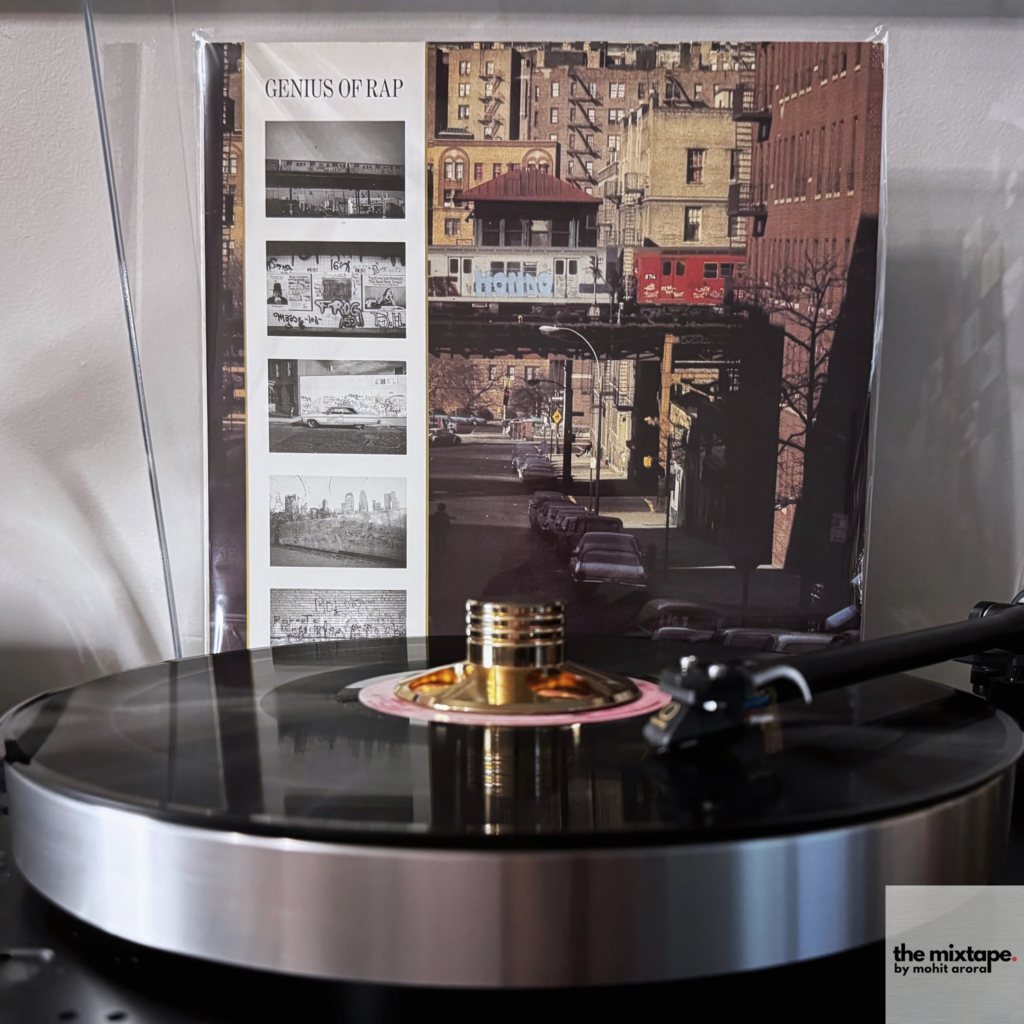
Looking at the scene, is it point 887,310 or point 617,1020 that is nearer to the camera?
point 617,1020

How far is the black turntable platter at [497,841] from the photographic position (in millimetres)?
372

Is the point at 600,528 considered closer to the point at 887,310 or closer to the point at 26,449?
the point at 887,310

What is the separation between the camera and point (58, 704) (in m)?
0.60

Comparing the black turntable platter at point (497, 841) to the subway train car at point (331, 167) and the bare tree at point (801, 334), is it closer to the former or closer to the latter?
the bare tree at point (801, 334)

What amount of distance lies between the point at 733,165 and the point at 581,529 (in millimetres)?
317

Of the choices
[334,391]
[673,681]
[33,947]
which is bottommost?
[33,947]

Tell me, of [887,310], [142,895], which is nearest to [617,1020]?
[142,895]

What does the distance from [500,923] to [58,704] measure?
336 millimetres

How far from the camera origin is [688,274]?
901 millimetres

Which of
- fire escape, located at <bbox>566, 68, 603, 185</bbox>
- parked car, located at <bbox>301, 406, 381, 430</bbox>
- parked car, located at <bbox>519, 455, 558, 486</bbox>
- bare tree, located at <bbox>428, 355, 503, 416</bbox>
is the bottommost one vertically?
parked car, located at <bbox>519, 455, 558, 486</bbox>

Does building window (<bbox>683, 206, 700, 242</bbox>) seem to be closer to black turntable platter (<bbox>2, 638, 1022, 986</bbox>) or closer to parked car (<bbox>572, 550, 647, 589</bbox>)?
parked car (<bbox>572, 550, 647, 589</bbox>)

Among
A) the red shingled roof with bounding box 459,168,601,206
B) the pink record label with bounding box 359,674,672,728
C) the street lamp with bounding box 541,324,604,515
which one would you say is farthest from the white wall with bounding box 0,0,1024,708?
the pink record label with bounding box 359,674,672,728

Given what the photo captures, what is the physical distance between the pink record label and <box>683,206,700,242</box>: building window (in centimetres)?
42

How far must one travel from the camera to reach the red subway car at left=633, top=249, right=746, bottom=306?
0.90 meters
